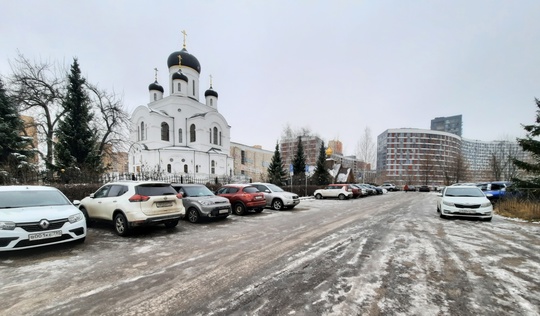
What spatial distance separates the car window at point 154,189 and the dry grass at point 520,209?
14.6 m

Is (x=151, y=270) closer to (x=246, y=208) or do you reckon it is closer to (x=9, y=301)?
(x=9, y=301)

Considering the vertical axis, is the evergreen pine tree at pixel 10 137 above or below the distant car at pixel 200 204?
above

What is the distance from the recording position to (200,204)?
9.10 meters

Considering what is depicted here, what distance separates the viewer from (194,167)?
122 feet

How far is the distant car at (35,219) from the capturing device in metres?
4.79

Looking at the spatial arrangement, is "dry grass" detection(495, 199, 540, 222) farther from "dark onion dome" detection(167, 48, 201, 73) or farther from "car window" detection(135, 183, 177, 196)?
"dark onion dome" detection(167, 48, 201, 73)

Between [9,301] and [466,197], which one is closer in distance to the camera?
[9,301]

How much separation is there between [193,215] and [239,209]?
9.13ft

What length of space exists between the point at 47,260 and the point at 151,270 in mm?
2485

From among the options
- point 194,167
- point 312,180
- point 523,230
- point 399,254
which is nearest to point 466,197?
point 523,230

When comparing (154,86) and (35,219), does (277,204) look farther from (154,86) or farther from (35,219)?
(154,86)

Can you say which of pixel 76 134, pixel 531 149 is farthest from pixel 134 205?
pixel 531 149

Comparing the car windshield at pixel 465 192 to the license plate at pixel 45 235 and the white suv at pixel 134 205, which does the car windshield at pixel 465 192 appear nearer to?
the white suv at pixel 134 205

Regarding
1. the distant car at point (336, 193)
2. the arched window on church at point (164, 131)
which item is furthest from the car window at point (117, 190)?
the arched window on church at point (164, 131)
